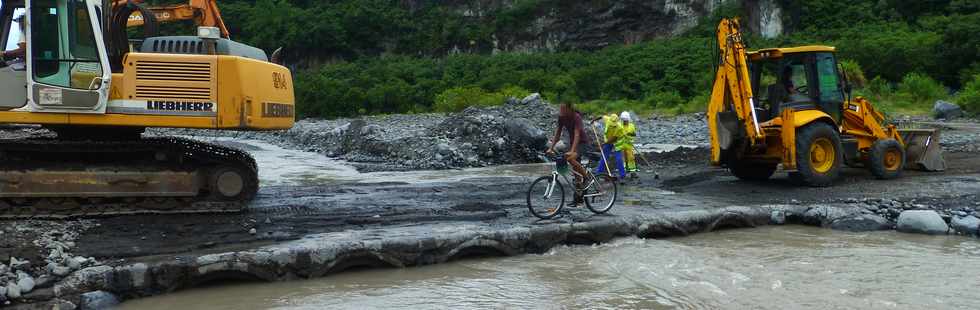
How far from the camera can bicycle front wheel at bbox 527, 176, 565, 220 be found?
9.42 m

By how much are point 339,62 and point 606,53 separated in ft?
94.6

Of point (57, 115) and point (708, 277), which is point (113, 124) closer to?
point (57, 115)

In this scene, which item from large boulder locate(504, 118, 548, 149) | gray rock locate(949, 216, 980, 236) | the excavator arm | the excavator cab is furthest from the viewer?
large boulder locate(504, 118, 548, 149)

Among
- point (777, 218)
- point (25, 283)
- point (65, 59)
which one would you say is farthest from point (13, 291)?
point (777, 218)

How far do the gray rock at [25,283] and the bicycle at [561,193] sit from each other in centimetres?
506

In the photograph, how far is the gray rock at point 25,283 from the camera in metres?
6.21

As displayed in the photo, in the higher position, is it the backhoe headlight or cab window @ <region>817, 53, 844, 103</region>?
the backhoe headlight

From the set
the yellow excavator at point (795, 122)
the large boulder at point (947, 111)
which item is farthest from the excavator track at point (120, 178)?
the large boulder at point (947, 111)

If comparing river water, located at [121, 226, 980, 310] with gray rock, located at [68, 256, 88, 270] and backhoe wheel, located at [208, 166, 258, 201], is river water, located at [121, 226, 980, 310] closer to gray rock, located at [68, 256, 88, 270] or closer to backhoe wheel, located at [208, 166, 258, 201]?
gray rock, located at [68, 256, 88, 270]

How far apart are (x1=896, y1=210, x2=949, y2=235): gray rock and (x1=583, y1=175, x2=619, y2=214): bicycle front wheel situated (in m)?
3.32

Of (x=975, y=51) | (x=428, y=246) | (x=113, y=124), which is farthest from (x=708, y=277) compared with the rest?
(x=975, y=51)

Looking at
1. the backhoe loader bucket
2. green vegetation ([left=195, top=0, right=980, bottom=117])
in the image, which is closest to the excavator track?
the backhoe loader bucket

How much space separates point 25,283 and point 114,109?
2881 mm

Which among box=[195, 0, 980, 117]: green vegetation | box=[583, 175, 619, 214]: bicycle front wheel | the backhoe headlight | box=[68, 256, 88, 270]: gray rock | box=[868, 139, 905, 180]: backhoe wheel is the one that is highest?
box=[195, 0, 980, 117]: green vegetation
